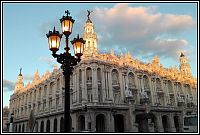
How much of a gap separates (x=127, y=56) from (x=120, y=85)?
7.29m

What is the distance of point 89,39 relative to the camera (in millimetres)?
43500

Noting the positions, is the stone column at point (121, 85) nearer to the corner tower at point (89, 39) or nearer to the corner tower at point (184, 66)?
the corner tower at point (89, 39)

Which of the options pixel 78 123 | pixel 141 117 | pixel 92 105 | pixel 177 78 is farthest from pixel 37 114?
pixel 177 78

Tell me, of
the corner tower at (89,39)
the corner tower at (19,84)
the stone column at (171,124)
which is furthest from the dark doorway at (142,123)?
the corner tower at (19,84)

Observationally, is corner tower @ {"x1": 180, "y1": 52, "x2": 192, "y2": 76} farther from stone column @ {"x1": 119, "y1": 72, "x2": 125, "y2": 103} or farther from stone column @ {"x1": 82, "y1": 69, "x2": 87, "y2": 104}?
stone column @ {"x1": 82, "y1": 69, "x2": 87, "y2": 104}

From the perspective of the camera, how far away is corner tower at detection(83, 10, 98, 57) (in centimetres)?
4158

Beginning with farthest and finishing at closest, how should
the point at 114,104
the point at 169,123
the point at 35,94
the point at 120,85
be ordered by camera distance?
the point at 35,94 → the point at 169,123 → the point at 120,85 → the point at 114,104

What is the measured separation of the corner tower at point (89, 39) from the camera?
136ft

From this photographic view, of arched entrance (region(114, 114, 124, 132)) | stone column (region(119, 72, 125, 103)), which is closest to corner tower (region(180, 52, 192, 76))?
stone column (region(119, 72, 125, 103))

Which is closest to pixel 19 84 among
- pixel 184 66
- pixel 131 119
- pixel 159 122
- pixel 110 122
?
pixel 110 122

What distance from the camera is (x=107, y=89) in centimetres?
3969

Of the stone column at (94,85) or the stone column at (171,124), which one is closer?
the stone column at (94,85)

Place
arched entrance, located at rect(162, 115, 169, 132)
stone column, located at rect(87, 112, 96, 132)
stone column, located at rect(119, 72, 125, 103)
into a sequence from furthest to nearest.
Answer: arched entrance, located at rect(162, 115, 169, 132) < stone column, located at rect(119, 72, 125, 103) < stone column, located at rect(87, 112, 96, 132)

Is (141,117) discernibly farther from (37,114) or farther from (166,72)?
(37,114)
